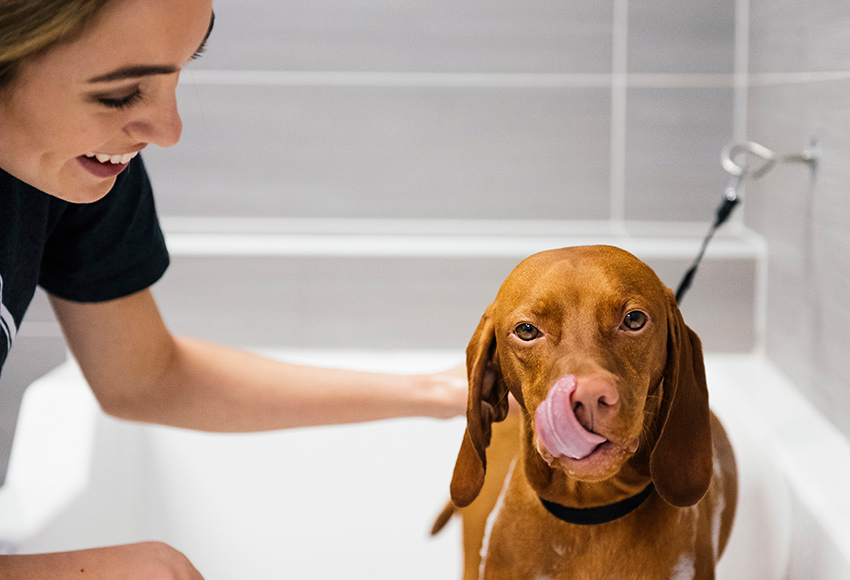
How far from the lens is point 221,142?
1434 millimetres

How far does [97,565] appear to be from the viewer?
583mm

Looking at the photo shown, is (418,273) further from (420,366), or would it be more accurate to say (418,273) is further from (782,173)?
(782,173)

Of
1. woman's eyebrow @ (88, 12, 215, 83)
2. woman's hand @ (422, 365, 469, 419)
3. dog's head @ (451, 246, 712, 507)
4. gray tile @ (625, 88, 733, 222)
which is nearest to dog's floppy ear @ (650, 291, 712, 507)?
dog's head @ (451, 246, 712, 507)

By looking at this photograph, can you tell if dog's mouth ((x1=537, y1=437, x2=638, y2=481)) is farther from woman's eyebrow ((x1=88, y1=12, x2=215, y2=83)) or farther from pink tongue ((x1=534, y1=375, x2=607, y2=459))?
woman's eyebrow ((x1=88, y1=12, x2=215, y2=83))

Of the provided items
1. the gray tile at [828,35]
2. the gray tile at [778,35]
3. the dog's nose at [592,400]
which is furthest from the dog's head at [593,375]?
the gray tile at [778,35]

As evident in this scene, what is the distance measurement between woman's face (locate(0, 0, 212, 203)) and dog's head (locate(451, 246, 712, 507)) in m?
0.27

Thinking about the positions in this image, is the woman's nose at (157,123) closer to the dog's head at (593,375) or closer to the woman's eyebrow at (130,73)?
the woman's eyebrow at (130,73)

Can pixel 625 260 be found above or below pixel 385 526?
above

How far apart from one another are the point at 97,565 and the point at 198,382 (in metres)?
0.28

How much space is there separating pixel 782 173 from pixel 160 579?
3.15 feet

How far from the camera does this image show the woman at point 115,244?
498mm

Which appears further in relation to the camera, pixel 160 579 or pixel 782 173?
pixel 782 173

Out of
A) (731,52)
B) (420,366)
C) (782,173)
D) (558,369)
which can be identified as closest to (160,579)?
(558,369)

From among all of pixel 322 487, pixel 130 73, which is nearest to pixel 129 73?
pixel 130 73
